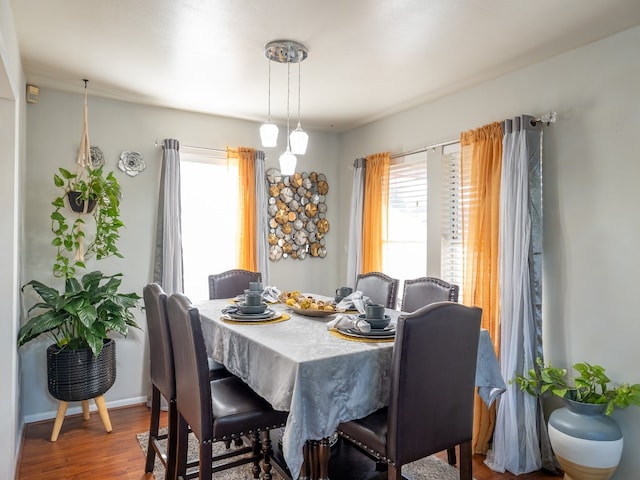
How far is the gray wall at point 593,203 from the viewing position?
239 cm

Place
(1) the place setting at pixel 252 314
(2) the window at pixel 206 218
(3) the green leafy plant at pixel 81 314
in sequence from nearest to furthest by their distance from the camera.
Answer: (1) the place setting at pixel 252 314 < (3) the green leafy plant at pixel 81 314 < (2) the window at pixel 206 218

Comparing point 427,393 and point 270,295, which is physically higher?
point 270,295

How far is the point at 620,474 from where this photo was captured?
2.41 meters

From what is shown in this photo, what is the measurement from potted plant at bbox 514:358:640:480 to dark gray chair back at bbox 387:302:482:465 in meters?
0.71

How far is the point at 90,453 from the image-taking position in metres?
2.87

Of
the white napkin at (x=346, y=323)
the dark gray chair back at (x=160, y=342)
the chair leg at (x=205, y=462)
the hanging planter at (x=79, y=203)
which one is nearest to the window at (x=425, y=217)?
the white napkin at (x=346, y=323)

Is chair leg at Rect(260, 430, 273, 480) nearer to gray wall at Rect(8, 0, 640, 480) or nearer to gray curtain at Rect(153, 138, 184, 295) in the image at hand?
gray wall at Rect(8, 0, 640, 480)

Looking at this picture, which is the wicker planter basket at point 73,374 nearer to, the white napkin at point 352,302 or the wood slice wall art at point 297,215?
the white napkin at point 352,302

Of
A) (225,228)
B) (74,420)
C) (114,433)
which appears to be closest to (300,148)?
(225,228)

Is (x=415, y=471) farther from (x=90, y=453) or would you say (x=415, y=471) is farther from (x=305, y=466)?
(x=90, y=453)

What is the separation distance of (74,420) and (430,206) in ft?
10.6

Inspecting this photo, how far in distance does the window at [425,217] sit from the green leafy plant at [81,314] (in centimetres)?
223

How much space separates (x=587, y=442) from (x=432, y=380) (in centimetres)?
106

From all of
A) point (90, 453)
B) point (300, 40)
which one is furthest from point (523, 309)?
point (90, 453)
